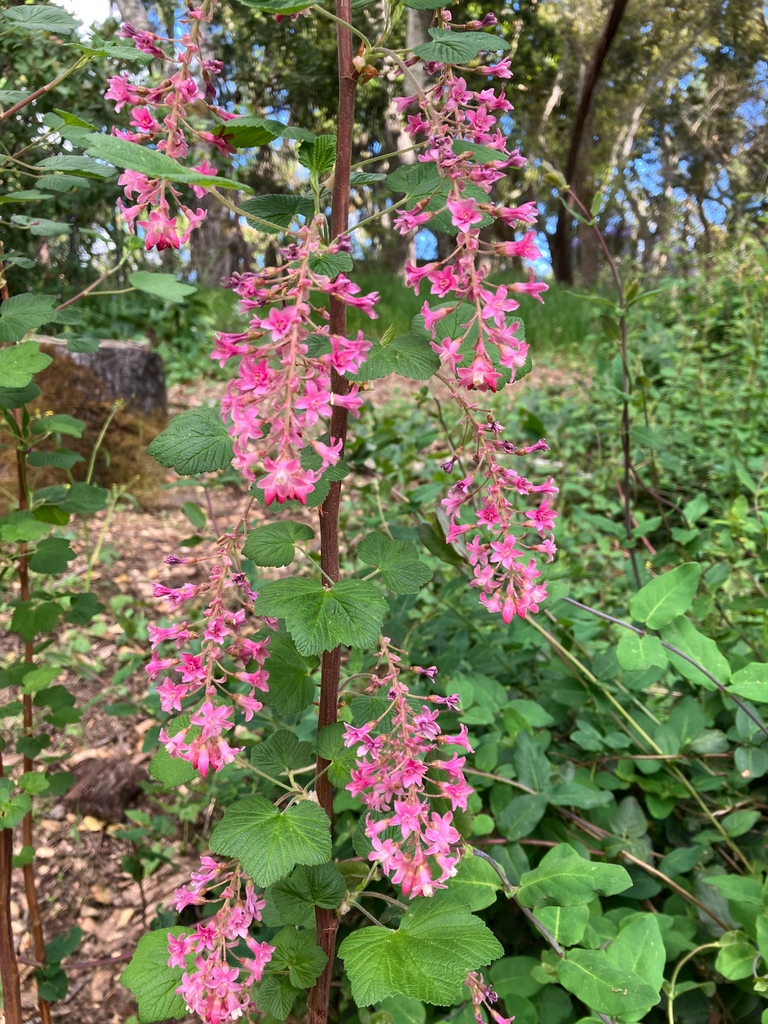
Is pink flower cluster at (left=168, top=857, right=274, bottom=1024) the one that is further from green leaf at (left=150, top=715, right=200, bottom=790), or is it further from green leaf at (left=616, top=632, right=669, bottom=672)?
green leaf at (left=616, top=632, right=669, bottom=672)

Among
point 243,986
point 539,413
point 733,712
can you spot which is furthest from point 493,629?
point 539,413

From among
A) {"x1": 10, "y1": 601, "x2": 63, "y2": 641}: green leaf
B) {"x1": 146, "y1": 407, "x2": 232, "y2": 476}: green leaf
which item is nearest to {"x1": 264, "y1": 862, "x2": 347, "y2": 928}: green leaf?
{"x1": 146, "y1": 407, "x2": 232, "y2": 476}: green leaf

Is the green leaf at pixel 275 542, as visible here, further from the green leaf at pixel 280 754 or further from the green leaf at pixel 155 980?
the green leaf at pixel 155 980

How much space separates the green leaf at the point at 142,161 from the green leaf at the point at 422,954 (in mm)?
687

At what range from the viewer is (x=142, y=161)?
500mm

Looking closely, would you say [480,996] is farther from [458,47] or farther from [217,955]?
[458,47]

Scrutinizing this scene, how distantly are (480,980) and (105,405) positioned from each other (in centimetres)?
338

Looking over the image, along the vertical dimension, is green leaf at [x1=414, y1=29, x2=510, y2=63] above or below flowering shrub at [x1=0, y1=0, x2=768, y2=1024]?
above

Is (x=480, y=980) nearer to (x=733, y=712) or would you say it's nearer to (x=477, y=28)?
(x=733, y=712)

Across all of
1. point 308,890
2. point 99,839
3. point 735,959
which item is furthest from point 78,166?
point 99,839

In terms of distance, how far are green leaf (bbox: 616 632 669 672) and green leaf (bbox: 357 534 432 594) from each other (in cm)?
45

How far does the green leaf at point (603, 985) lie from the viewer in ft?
2.42

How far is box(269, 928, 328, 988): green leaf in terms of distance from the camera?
2.38 ft

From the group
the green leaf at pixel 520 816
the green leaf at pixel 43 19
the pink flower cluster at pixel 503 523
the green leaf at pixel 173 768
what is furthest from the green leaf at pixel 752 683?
the green leaf at pixel 43 19
